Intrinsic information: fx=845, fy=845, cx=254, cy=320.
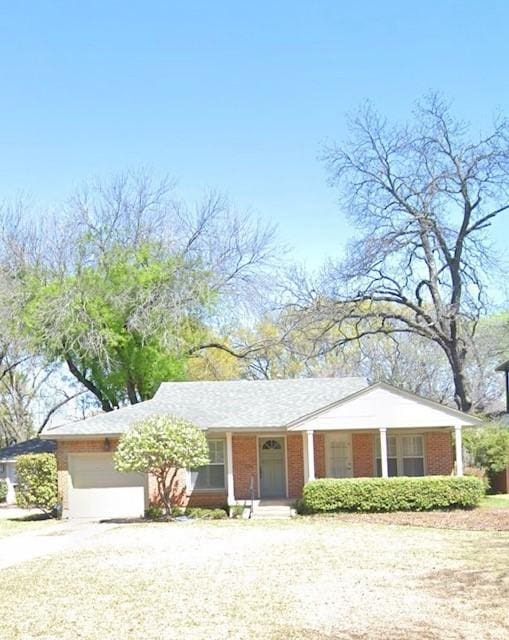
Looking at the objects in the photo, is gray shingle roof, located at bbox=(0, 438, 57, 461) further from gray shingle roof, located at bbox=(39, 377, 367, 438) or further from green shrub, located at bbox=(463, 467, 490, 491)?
green shrub, located at bbox=(463, 467, 490, 491)

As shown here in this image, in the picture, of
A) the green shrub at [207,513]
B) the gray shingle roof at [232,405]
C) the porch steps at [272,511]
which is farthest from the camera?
the gray shingle roof at [232,405]

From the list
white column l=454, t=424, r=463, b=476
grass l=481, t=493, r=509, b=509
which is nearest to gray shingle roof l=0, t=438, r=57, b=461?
white column l=454, t=424, r=463, b=476

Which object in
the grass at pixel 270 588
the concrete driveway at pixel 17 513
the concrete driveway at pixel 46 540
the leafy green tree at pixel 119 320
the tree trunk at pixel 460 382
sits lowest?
the concrete driveway at pixel 17 513

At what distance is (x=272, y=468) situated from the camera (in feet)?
89.2

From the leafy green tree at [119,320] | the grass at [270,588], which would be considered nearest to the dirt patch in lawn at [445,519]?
the grass at [270,588]

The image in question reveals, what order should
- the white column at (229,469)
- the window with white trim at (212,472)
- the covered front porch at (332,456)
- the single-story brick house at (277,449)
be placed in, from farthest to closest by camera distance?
1. the covered front porch at (332,456)
2. the window with white trim at (212,472)
3. the single-story brick house at (277,449)
4. the white column at (229,469)

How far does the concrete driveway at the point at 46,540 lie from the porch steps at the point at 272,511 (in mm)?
4174

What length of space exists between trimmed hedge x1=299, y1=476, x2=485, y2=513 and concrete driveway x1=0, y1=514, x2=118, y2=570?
20.2ft

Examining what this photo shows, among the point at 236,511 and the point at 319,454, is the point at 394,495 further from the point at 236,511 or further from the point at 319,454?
the point at 236,511

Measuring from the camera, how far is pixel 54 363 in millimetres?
37719

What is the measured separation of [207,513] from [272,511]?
192cm

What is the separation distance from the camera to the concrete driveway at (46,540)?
57.6 ft

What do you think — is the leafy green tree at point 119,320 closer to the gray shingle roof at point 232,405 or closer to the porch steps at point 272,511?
the gray shingle roof at point 232,405

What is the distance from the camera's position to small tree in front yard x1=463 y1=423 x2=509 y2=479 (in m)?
29.7
